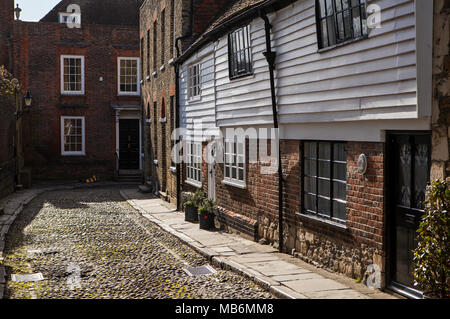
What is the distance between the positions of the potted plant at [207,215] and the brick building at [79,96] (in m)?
17.2

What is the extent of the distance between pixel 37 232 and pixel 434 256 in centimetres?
1046

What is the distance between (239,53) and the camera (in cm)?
1233

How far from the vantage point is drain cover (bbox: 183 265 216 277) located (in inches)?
361

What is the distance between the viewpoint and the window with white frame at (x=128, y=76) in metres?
31.3

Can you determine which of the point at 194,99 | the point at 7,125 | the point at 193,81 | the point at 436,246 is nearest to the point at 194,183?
the point at 194,99

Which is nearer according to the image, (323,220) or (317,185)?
(323,220)

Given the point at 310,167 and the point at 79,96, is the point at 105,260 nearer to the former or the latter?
the point at 310,167

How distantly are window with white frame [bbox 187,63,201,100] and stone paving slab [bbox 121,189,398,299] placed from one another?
3.90 meters

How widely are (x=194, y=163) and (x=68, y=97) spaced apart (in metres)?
16.0

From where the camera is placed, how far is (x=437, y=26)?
6.24 metres

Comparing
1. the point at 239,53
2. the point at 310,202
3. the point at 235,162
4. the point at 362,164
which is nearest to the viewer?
the point at 362,164

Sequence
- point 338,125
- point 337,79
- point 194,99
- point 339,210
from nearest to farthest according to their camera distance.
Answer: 1. point 337,79
2. point 338,125
3. point 339,210
4. point 194,99

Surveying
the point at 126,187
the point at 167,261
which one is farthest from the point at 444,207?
the point at 126,187

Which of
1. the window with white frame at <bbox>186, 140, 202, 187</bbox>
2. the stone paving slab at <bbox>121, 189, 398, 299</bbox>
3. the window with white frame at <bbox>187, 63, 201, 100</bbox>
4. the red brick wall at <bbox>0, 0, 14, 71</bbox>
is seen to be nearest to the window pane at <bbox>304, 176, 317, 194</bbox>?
the stone paving slab at <bbox>121, 189, 398, 299</bbox>
